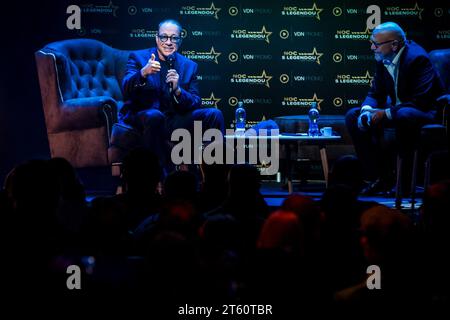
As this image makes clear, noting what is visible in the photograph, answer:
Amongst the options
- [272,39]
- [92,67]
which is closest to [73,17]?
[92,67]

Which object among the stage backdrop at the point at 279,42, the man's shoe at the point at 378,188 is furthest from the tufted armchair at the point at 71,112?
the man's shoe at the point at 378,188

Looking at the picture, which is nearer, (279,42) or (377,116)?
(377,116)

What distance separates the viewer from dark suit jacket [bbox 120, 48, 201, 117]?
6.43 metres

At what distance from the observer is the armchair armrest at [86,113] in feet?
20.9

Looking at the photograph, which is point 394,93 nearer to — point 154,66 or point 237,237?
point 154,66

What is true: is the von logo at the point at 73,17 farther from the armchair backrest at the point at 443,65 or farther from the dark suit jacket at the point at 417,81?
the armchair backrest at the point at 443,65

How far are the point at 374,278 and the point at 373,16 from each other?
6.25 metres

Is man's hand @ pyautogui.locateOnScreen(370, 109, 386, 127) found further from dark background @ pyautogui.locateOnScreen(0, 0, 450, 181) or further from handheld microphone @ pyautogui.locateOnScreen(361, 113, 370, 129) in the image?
dark background @ pyautogui.locateOnScreen(0, 0, 450, 181)

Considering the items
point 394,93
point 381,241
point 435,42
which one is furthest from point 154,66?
point 381,241

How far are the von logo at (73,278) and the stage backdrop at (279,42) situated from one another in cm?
598

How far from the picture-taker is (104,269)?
240 centimetres

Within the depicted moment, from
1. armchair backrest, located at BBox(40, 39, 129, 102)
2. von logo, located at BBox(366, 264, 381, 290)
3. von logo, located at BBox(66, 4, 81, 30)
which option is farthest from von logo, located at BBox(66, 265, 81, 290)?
von logo, located at BBox(66, 4, 81, 30)

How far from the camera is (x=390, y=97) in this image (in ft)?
20.2

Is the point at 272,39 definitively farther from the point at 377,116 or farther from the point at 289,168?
the point at 377,116
